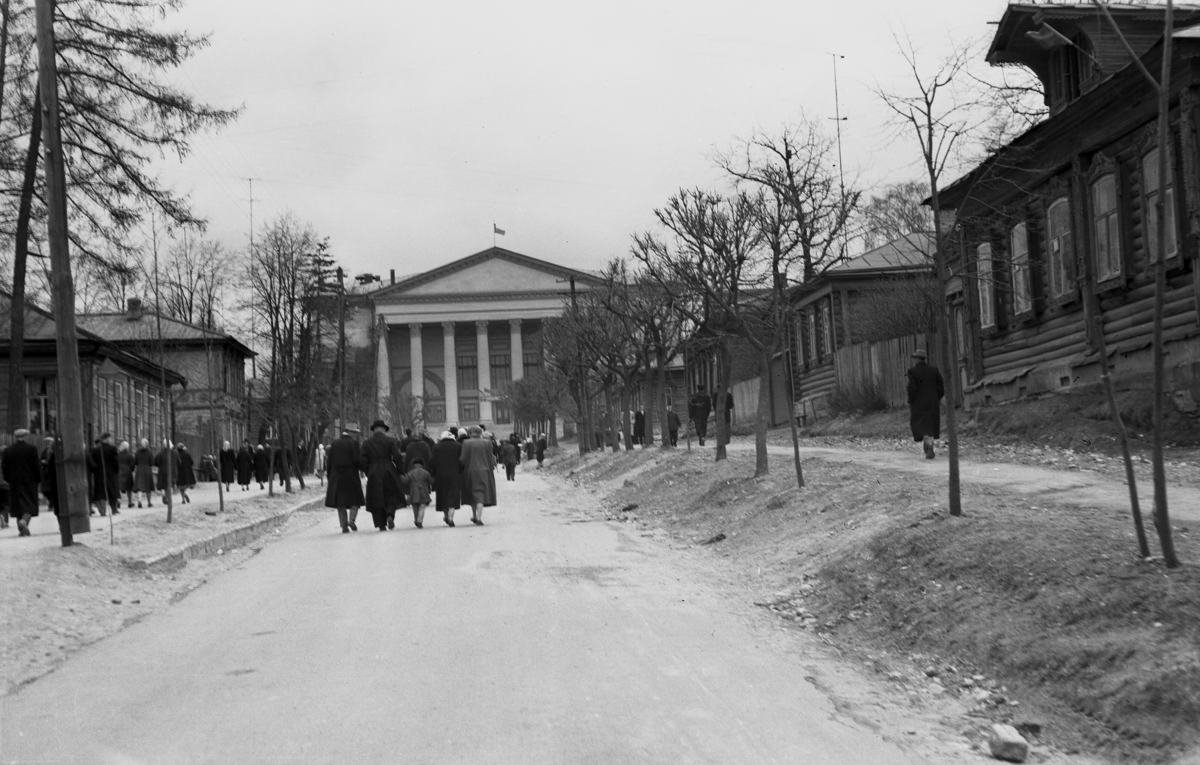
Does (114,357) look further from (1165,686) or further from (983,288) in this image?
(1165,686)

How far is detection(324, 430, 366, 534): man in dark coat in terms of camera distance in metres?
20.7

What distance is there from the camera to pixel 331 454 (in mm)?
20766

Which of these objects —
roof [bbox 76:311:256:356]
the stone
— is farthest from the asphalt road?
roof [bbox 76:311:256:356]

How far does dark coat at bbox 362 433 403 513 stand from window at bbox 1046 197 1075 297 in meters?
12.3

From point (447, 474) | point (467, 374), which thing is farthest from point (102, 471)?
point (467, 374)

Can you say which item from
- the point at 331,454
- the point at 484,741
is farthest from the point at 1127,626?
the point at 331,454

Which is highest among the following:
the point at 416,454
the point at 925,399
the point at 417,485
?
the point at 925,399

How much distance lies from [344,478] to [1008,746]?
51.8ft

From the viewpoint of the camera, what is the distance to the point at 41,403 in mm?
41750

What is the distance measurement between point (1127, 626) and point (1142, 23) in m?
18.0

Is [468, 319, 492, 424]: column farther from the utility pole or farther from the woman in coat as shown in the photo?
the utility pole

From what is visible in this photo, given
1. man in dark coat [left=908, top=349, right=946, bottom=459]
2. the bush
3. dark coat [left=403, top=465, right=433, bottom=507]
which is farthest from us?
the bush

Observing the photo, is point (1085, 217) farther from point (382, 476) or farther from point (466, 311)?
point (466, 311)

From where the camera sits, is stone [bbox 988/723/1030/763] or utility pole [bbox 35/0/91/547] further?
utility pole [bbox 35/0/91/547]
